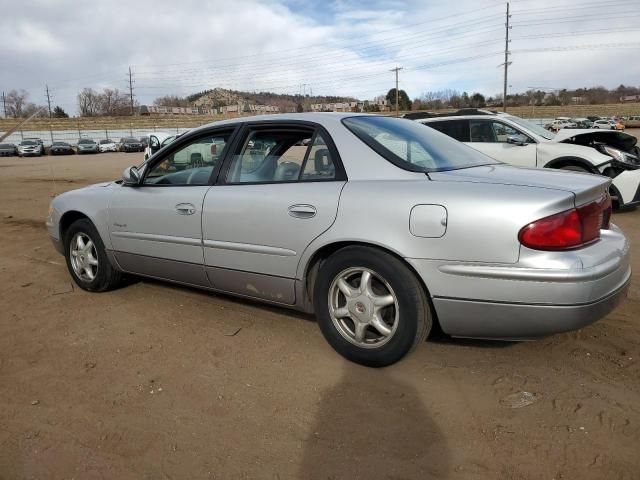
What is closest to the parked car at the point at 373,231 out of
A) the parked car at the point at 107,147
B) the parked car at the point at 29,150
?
the parked car at the point at 29,150

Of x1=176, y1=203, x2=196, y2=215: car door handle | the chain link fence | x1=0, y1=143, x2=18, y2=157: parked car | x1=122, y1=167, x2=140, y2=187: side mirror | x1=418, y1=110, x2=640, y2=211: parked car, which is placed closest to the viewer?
x1=176, y1=203, x2=196, y2=215: car door handle

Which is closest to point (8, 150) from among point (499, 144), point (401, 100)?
point (499, 144)

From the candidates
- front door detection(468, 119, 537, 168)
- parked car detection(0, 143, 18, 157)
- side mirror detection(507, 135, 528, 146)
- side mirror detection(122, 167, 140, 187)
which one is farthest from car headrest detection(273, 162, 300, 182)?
parked car detection(0, 143, 18, 157)

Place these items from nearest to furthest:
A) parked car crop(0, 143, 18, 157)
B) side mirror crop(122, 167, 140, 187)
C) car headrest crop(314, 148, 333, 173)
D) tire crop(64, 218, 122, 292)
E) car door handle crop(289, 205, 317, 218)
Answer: car door handle crop(289, 205, 317, 218) → car headrest crop(314, 148, 333, 173) → side mirror crop(122, 167, 140, 187) → tire crop(64, 218, 122, 292) → parked car crop(0, 143, 18, 157)

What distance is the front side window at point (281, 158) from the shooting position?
3281mm

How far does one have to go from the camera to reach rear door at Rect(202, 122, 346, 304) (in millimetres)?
3148

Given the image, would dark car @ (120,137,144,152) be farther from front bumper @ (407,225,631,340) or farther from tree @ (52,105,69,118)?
tree @ (52,105,69,118)

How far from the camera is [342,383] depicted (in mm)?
2928

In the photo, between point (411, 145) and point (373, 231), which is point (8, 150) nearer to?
point (411, 145)

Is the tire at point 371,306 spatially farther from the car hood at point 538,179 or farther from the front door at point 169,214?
the front door at point 169,214

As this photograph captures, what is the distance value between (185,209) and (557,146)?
6636 mm

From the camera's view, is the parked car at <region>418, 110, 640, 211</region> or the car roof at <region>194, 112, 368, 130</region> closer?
the car roof at <region>194, 112, 368, 130</region>

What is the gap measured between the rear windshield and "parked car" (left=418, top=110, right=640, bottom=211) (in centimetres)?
454

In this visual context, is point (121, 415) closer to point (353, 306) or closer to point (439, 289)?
point (353, 306)
